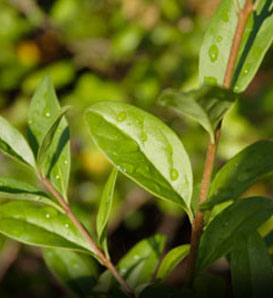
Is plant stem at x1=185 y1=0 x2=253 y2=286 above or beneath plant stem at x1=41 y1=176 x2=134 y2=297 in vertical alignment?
above

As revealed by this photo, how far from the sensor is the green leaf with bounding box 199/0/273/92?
2.16 feet

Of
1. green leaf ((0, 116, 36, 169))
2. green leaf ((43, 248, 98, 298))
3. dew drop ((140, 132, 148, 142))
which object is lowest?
green leaf ((43, 248, 98, 298))

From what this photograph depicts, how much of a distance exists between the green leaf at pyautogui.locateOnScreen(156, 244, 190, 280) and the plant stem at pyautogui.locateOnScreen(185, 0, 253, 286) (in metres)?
0.07

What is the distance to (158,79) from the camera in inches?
90.7

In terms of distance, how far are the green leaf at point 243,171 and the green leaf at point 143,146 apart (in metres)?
0.06

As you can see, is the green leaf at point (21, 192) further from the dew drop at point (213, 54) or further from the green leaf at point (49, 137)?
the dew drop at point (213, 54)

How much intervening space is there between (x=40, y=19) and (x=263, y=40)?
1908 millimetres

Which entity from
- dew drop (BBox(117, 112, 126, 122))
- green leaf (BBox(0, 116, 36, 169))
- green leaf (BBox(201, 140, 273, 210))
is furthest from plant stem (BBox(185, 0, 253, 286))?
green leaf (BBox(0, 116, 36, 169))

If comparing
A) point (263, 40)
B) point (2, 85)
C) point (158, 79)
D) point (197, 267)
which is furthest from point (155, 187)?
point (2, 85)

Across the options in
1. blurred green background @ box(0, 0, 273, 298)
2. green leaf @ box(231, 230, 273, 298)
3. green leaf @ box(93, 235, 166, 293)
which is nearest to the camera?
green leaf @ box(231, 230, 273, 298)

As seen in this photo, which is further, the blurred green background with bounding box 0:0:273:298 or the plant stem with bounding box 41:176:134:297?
the blurred green background with bounding box 0:0:273:298

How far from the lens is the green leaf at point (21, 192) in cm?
69

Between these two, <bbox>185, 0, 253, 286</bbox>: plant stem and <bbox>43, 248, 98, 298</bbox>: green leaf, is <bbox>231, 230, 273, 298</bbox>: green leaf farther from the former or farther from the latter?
<bbox>43, 248, 98, 298</bbox>: green leaf

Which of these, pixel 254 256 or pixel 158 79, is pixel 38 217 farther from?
pixel 158 79
